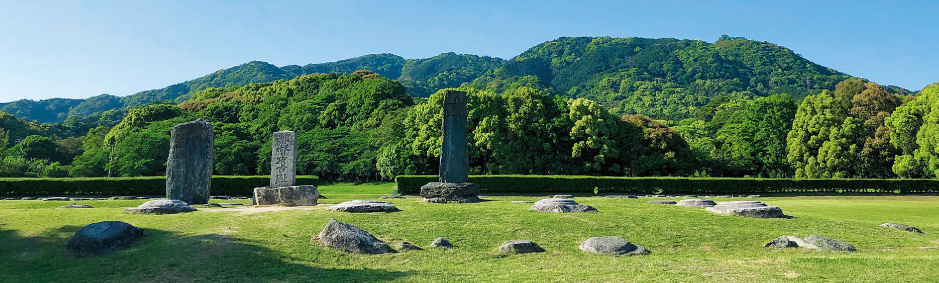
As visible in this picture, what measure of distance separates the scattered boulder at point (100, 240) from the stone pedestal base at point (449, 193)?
8.68m

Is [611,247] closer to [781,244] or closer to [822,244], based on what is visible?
[781,244]

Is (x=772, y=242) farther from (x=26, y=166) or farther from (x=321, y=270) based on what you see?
(x=26, y=166)

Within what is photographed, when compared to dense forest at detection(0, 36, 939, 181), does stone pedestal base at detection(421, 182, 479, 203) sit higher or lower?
lower

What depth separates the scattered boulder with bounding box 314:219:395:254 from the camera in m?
10.9

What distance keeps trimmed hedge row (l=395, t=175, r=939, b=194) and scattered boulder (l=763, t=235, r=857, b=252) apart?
20155mm

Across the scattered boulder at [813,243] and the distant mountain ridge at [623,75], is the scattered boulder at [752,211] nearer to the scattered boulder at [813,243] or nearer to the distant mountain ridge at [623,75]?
the scattered boulder at [813,243]

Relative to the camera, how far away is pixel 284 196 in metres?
17.0

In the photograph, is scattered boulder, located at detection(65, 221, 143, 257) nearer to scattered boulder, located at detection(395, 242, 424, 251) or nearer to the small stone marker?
scattered boulder, located at detection(395, 242, 424, 251)

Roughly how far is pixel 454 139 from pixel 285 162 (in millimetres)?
5542

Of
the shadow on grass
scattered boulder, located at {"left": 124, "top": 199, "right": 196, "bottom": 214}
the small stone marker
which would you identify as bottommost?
the shadow on grass

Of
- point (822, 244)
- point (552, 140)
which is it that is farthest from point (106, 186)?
point (822, 244)

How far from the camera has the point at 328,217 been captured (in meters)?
13.5

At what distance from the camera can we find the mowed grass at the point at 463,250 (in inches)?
361

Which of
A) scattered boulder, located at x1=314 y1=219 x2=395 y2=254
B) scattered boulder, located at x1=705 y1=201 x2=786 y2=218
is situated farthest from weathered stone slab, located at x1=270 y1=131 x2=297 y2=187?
scattered boulder, located at x1=705 y1=201 x2=786 y2=218
